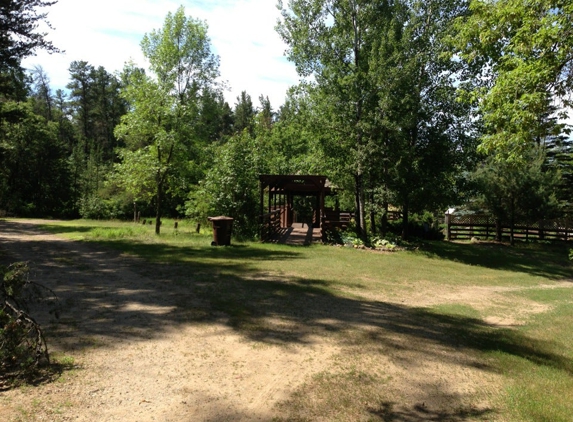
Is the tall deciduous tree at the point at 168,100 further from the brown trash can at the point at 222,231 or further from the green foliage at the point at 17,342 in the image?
the green foliage at the point at 17,342

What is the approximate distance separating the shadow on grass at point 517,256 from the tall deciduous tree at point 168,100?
13.4 meters

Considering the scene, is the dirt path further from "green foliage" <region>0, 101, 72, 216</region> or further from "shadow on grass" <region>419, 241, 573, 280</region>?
"green foliage" <region>0, 101, 72, 216</region>

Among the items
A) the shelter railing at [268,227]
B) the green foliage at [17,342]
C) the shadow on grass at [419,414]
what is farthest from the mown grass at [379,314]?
the green foliage at [17,342]

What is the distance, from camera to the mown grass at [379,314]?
13.5 ft

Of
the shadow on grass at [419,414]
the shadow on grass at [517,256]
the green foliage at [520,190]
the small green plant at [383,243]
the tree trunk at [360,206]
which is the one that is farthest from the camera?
the green foliage at [520,190]

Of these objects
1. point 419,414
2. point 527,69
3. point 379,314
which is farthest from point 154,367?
point 527,69

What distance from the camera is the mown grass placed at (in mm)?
4129

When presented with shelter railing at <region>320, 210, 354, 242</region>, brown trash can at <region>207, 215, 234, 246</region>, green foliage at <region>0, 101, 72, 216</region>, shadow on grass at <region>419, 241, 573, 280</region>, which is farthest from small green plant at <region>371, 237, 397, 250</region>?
green foliage at <region>0, 101, 72, 216</region>

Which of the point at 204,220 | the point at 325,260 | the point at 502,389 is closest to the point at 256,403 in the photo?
the point at 502,389

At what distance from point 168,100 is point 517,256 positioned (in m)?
20.1

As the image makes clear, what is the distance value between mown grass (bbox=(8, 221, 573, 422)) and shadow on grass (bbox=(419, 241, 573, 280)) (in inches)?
36.7

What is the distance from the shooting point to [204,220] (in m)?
20.1

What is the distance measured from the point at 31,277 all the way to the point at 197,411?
6819 millimetres

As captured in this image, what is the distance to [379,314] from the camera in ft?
23.2
